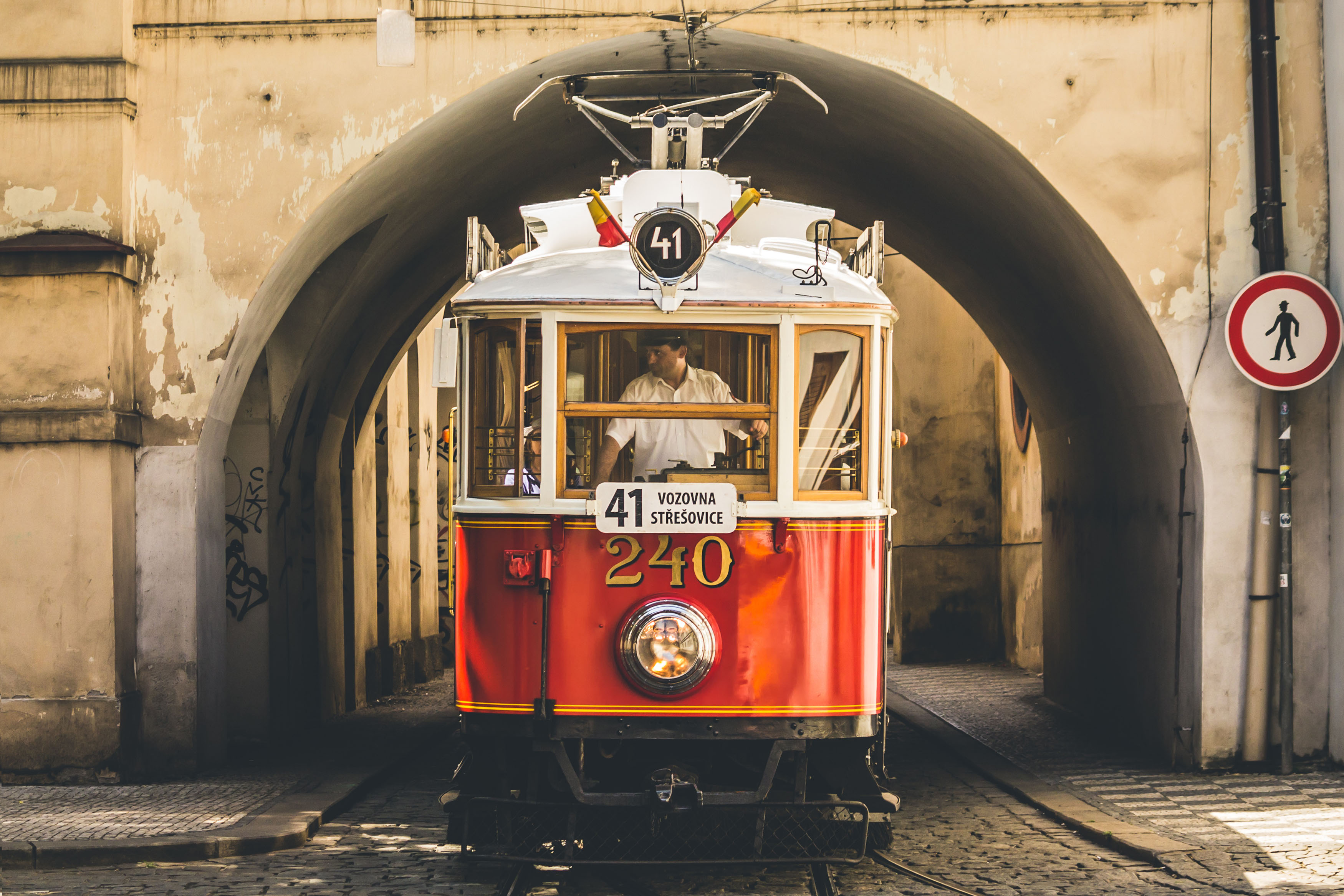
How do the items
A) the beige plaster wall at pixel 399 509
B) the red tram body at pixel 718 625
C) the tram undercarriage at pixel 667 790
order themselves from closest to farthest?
the tram undercarriage at pixel 667 790 < the red tram body at pixel 718 625 < the beige plaster wall at pixel 399 509

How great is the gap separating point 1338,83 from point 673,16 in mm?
4189

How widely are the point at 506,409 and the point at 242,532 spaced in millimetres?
A: 5181

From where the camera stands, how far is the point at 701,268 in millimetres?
6598

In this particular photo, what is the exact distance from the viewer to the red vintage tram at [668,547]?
20.9ft

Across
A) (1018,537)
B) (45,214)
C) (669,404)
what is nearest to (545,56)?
(45,214)

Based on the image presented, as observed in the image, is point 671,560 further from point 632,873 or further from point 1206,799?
point 1206,799

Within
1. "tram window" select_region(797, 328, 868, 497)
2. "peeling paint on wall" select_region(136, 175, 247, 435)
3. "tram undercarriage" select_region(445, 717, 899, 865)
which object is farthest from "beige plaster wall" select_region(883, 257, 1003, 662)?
"tram window" select_region(797, 328, 868, 497)

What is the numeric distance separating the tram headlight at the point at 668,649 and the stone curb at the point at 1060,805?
8.12 ft

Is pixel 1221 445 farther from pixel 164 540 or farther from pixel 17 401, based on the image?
pixel 17 401

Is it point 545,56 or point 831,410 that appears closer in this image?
point 831,410

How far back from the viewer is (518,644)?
6461 millimetres

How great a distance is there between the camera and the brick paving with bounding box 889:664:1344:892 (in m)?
6.75

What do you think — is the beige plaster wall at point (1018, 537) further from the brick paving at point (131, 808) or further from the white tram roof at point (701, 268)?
the brick paving at point (131, 808)

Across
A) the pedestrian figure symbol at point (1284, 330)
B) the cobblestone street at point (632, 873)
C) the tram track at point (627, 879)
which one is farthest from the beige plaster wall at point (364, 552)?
the pedestrian figure symbol at point (1284, 330)
